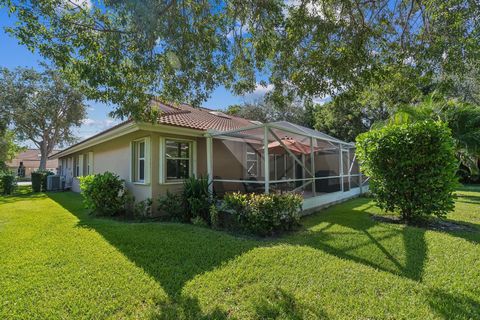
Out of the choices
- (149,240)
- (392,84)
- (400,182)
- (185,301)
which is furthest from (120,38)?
(400,182)

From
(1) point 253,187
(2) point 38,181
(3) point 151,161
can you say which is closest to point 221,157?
(1) point 253,187

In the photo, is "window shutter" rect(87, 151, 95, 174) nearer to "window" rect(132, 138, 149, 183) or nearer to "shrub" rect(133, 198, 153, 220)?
"window" rect(132, 138, 149, 183)

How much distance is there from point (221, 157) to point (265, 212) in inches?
164

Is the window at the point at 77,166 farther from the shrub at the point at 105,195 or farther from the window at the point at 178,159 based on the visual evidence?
the window at the point at 178,159

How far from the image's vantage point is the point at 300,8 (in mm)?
5594

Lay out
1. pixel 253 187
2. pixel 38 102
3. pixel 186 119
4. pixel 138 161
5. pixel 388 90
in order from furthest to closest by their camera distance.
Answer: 1. pixel 38 102
2. pixel 186 119
3. pixel 138 161
4. pixel 253 187
5. pixel 388 90

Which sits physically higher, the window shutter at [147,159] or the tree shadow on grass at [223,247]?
the window shutter at [147,159]

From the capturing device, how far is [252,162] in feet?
36.5

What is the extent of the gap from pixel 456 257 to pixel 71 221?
10.2m

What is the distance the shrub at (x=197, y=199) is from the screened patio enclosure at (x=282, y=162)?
0.69 metres

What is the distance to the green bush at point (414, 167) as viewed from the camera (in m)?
6.73

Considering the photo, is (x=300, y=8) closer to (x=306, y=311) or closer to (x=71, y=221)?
(x=306, y=311)

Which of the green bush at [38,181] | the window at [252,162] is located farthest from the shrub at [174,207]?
the green bush at [38,181]

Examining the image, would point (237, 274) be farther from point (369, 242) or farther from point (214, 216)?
point (369, 242)
